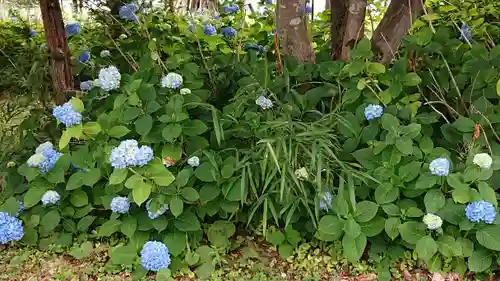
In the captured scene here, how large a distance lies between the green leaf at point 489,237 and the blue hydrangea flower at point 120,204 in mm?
1265

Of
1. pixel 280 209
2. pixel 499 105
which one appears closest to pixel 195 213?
pixel 280 209

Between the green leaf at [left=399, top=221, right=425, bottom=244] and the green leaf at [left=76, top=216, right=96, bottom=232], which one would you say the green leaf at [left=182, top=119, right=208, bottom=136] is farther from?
the green leaf at [left=399, top=221, right=425, bottom=244]

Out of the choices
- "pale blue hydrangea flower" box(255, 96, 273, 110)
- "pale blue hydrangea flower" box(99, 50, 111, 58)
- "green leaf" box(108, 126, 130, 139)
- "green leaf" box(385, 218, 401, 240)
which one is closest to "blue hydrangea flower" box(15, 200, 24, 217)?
"green leaf" box(108, 126, 130, 139)

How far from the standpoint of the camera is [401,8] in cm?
261

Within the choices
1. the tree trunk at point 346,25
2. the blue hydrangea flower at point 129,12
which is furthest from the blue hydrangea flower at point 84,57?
the tree trunk at point 346,25

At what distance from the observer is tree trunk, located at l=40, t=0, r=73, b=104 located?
2.46m

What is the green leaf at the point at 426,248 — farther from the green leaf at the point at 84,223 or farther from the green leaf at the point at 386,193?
the green leaf at the point at 84,223

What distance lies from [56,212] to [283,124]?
0.97 meters

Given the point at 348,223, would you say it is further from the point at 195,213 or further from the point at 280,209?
the point at 195,213

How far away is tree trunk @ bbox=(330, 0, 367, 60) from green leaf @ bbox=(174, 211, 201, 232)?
1.25m

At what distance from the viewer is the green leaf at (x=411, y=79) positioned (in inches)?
85.4

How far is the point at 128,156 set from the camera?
1.76m

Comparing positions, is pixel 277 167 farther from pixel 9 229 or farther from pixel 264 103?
pixel 9 229

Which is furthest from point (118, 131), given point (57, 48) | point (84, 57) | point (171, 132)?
point (84, 57)
